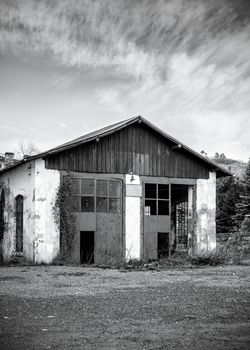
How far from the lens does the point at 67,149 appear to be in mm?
17266

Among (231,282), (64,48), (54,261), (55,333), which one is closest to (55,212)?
(54,261)

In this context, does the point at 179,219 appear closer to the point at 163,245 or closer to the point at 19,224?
the point at 163,245

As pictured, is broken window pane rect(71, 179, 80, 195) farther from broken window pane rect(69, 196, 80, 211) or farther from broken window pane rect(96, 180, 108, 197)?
broken window pane rect(96, 180, 108, 197)

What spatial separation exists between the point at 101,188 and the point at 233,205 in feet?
74.2

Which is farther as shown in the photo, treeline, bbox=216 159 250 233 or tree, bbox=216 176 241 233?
tree, bbox=216 176 241 233

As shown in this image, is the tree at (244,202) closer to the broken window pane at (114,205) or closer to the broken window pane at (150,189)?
the broken window pane at (150,189)

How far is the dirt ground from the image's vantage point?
5.34m

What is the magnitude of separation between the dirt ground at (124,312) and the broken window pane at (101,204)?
5691mm

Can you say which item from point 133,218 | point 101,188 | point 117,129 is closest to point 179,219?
point 133,218

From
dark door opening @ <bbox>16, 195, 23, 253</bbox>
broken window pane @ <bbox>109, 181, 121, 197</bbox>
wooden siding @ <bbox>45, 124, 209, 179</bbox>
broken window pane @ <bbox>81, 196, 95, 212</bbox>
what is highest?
wooden siding @ <bbox>45, 124, 209, 179</bbox>

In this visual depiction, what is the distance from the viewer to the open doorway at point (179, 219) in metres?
20.4

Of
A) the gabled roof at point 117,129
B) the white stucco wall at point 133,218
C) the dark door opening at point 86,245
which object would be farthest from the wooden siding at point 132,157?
the dark door opening at point 86,245

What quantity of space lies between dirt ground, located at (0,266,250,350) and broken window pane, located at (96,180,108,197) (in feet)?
19.6

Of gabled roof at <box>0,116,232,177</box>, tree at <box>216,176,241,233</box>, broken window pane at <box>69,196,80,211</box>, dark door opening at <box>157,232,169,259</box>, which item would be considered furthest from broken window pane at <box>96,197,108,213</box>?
tree at <box>216,176,241,233</box>
